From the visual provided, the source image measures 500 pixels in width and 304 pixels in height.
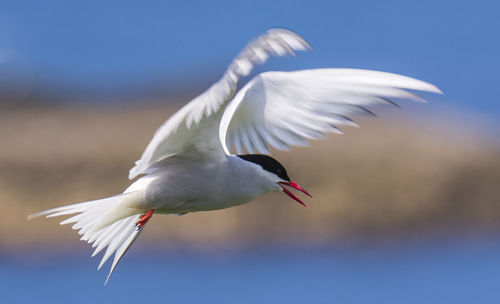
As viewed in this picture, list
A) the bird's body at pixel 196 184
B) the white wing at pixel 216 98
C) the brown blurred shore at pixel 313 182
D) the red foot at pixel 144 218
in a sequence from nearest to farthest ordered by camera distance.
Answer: the white wing at pixel 216 98 < the bird's body at pixel 196 184 < the red foot at pixel 144 218 < the brown blurred shore at pixel 313 182

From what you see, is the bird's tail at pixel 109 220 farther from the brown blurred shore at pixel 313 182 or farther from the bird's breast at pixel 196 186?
the brown blurred shore at pixel 313 182

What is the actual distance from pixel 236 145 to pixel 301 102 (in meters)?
0.61

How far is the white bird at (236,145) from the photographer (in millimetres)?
3031

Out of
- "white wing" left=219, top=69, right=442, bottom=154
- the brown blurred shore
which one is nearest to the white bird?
Answer: "white wing" left=219, top=69, right=442, bottom=154

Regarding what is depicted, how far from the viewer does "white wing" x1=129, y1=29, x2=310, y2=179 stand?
2.42 meters

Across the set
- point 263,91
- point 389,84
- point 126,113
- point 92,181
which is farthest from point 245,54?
point 126,113

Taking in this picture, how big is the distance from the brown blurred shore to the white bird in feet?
19.9

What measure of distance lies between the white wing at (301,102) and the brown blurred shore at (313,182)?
5977 mm

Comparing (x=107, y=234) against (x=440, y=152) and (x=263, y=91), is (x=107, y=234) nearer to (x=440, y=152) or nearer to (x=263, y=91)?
(x=263, y=91)

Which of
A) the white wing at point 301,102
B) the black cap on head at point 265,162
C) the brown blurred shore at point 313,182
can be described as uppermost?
the white wing at point 301,102

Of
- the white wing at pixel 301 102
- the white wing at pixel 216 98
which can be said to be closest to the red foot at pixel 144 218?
the white wing at pixel 216 98

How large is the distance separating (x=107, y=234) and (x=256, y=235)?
23.4ft

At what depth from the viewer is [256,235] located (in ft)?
35.5

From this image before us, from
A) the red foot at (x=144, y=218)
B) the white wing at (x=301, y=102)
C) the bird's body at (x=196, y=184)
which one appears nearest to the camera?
the white wing at (x=301, y=102)
